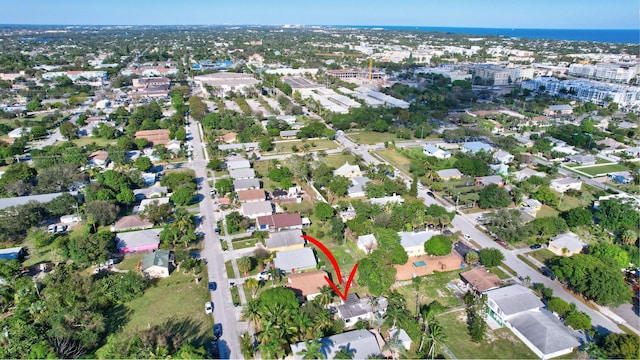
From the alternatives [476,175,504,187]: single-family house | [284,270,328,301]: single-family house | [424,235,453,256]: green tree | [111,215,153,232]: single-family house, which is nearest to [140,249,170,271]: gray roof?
[111,215,153,232]: single-family house

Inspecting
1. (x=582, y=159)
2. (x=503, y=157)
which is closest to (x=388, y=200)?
(x=503, y=157)

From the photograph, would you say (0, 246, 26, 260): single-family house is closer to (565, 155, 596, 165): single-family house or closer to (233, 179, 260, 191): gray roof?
(233, 179, 260, 191): gray roof

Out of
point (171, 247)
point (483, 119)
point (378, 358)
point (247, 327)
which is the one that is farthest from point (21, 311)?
point (483, 119)

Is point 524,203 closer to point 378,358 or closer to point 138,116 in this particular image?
point 378,358

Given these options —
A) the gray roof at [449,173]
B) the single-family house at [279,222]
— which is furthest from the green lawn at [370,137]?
the single-family house at [279,222]

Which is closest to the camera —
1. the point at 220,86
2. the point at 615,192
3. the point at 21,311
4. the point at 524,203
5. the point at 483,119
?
the point at 21,311

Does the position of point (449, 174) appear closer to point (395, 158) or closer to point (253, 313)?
point (395, 158)

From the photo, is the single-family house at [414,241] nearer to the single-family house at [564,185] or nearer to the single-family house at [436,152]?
the single-family house at [564,185]
